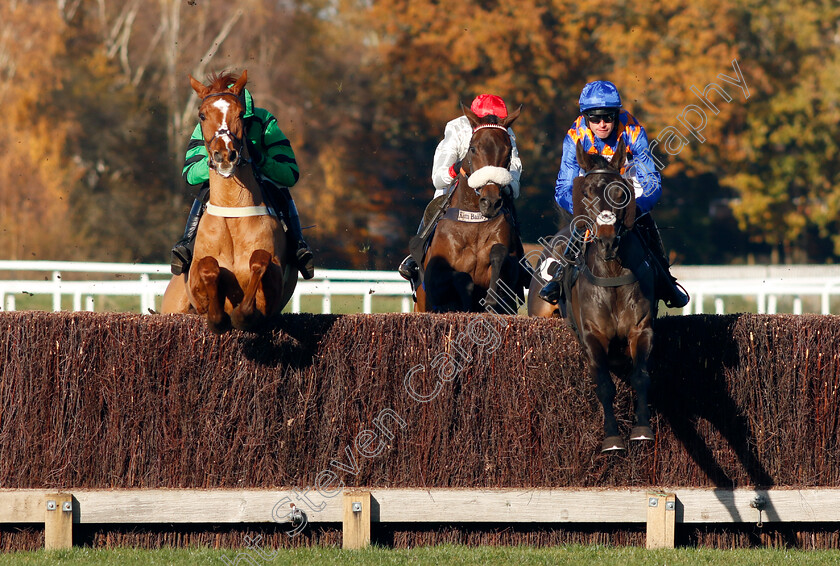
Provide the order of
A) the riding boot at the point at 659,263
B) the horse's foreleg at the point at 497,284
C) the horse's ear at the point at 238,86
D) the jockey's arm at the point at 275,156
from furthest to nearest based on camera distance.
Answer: the horse's foreleg at the point at 497,284 < the jockey's arm at the point at 275,156 < the riding boot at the point at 659,263 < the horse's ear at the point at 238,86

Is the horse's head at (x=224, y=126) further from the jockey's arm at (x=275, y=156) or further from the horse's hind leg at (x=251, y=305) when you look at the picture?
the jockey's arm at (x=275, y=156)

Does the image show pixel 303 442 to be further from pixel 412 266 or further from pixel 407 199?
pixel 407 199

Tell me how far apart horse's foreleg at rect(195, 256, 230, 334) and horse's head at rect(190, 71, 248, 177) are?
488 millimetres

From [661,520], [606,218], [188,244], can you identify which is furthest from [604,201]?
[188,244]

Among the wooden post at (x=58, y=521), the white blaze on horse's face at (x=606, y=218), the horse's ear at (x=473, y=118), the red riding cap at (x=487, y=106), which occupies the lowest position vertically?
the wooden post at (x=58, y=521)

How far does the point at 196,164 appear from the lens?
6660 mm

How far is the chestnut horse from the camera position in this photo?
18.2 ft

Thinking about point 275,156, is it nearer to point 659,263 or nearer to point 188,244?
point 188,244

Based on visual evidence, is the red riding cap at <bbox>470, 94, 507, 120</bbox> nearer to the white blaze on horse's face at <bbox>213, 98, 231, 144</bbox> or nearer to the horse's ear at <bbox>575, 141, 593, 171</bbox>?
the horse's ear at <bbox>575, 141, 593, 171</bbox>

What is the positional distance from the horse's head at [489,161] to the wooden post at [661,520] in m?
2.13

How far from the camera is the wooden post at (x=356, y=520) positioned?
18.6 ft

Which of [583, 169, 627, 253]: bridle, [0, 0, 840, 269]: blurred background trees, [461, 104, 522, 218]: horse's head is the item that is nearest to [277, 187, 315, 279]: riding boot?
[461, 104, 522, 218]: horse's head

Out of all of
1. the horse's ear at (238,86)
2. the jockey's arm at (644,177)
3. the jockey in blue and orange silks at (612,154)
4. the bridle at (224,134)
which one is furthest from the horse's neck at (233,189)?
the jockey's arm at (644,177)

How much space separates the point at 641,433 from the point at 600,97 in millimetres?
2113
